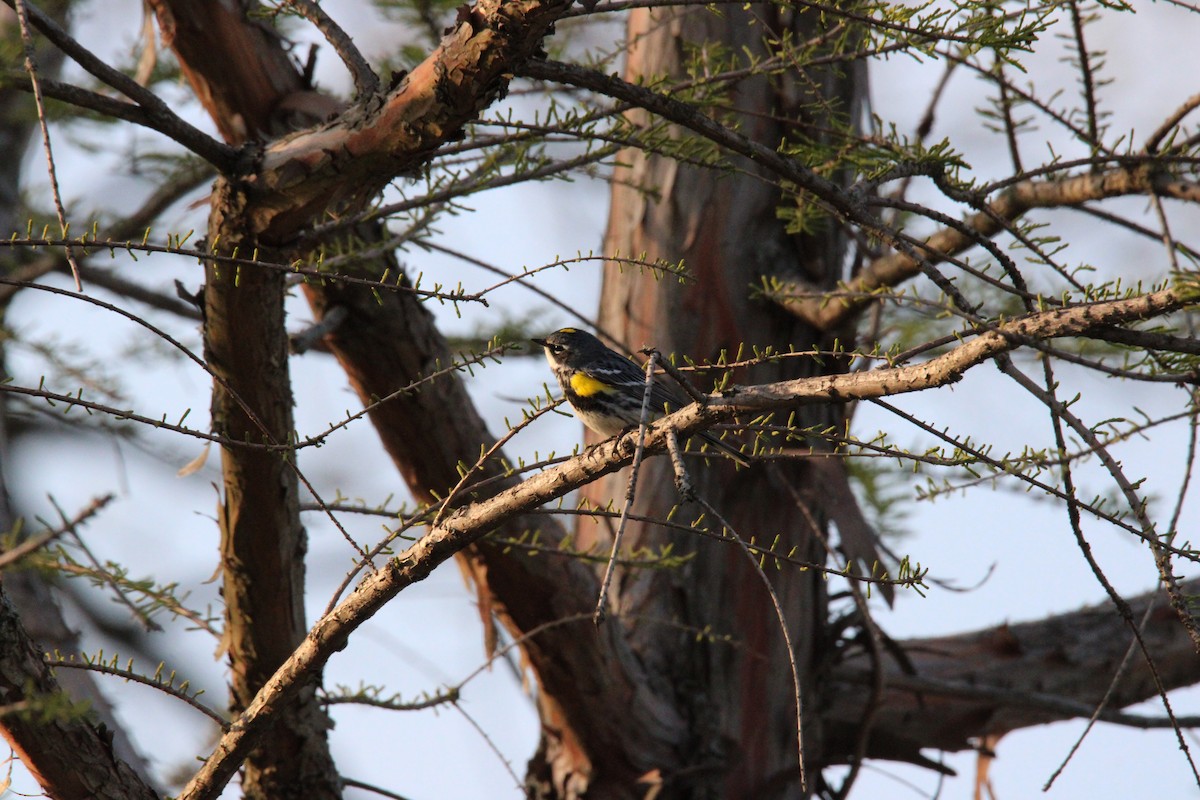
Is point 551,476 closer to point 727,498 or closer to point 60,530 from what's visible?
point 60,530

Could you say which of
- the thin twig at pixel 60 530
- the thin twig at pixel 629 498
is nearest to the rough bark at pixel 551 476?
the thin twig at pixel 629 498

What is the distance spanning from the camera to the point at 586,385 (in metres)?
3.80

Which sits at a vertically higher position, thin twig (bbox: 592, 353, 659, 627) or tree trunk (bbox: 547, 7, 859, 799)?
tree trunk (bbox: 547, 7, 859, 799)

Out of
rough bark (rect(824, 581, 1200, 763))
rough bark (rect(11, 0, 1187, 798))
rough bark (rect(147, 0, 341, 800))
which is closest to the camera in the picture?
rough bark (rect(11, 0, 1187, 798))

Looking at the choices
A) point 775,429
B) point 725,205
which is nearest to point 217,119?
point 725,205

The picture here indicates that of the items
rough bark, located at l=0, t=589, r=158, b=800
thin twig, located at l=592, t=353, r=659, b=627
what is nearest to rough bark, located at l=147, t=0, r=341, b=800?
rough bark, located at l=0, t=589, r=158, b=800

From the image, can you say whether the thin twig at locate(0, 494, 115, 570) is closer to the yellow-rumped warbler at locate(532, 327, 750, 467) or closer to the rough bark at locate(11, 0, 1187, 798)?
the rough bark at locate(11, 0, 1187, 798)

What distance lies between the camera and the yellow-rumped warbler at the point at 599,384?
3.68 m

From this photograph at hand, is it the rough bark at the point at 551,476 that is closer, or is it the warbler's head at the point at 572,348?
the rough bark at the point at 551,476

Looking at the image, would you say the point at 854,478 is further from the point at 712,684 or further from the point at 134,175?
the point at 134,175

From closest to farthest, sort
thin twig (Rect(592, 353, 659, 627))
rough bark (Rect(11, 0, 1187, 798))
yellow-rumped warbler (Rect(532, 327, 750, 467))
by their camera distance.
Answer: thin twig (Rect(592, 353, 659, 627)) → rough bark (Rect(11, 0, 1187, 798)) → yellow-rumped warbler (Rect(532, 327, 750, 467))

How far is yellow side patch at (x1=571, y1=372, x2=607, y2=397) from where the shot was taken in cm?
375

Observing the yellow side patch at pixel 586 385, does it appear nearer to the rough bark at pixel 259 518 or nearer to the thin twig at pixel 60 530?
the rough bark at pixel 259 518

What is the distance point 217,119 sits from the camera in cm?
354
